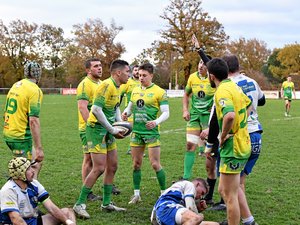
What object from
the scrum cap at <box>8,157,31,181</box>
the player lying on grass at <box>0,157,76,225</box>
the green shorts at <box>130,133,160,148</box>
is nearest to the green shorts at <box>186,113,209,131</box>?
the green shorts at <box>130,133,160,148</box>

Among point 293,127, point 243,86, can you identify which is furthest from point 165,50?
point 243,86

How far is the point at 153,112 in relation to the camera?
312 inches

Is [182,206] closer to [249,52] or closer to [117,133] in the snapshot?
[117,133]

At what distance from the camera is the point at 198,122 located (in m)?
8.56

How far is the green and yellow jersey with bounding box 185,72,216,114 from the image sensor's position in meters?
8.55

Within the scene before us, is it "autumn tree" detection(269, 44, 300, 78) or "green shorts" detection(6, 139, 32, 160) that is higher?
"autumn tree" detection(269, 44, 300, 78)

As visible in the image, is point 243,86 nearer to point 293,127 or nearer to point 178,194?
point 178,194

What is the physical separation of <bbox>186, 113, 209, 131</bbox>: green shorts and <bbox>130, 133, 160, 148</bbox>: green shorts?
104 centimetres

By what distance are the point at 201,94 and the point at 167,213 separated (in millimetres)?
3376

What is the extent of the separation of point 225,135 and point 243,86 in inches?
45.8

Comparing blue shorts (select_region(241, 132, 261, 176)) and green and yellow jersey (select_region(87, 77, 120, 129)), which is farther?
green and yellow jersey (select_region(87, 77, 120, 129))

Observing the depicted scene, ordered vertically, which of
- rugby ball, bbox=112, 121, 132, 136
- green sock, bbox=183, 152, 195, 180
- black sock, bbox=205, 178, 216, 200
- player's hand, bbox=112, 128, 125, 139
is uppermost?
rugby ball, bbox=112, 121, 132, 136

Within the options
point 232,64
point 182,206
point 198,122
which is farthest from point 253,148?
point 198,122

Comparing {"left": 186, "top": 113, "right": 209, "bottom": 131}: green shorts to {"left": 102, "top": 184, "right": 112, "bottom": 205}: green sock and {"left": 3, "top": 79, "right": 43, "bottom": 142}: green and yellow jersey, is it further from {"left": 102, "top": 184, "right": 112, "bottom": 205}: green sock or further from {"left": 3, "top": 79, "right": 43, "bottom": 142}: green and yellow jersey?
{"left": 3, "top": 79, "right": 43, "bottom": 142}: green and yellow jersey
